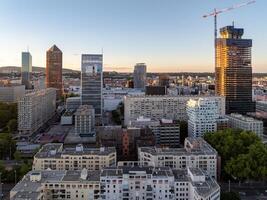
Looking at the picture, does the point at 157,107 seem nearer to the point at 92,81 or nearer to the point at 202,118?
the point at 92,81

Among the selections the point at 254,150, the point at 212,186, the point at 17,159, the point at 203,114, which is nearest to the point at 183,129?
the point at 203,114

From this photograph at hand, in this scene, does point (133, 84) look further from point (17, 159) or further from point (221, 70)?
point (17, 159)

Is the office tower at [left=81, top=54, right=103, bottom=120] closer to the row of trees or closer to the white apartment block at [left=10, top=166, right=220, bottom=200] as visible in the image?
the row of trees

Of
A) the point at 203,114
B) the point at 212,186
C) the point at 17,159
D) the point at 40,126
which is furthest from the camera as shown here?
the point at 40,126

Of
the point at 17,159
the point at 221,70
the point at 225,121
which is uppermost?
the point at 221,70

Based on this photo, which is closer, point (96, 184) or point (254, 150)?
point (96, 184)

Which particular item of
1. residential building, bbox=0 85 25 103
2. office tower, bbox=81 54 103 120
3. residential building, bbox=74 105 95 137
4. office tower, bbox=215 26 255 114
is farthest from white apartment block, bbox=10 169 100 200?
residential building, bbox=0 85 25 103

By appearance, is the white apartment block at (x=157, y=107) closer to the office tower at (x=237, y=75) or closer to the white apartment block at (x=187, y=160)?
the office tower at (x=237, y=75)
